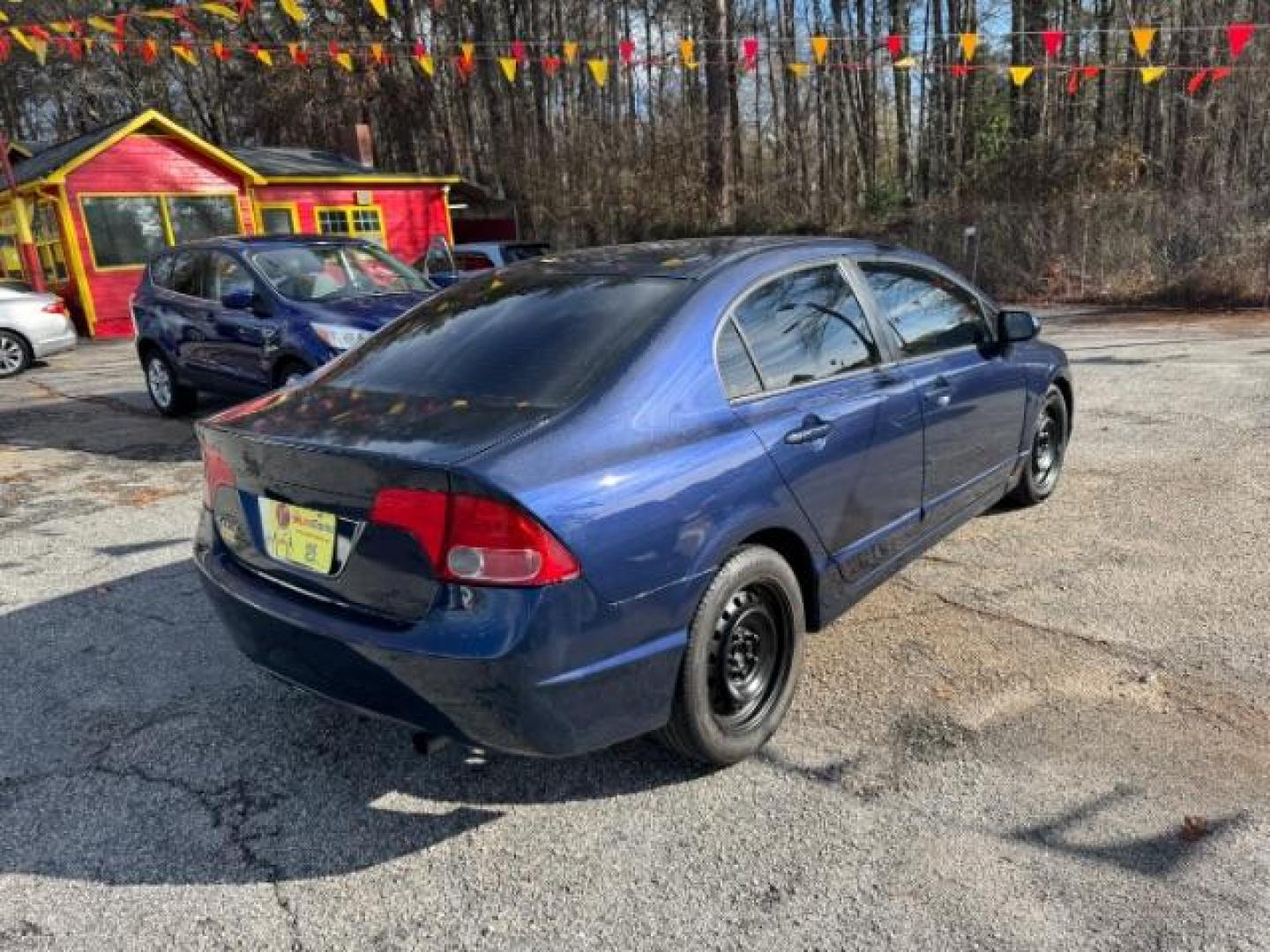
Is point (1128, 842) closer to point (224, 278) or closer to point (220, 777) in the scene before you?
point (220, 777)

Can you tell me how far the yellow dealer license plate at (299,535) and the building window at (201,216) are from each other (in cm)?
1870

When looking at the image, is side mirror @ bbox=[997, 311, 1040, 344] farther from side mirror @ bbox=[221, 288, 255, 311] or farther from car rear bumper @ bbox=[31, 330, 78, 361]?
car rear bumper @ bbox=[31, 330, 78, 361]

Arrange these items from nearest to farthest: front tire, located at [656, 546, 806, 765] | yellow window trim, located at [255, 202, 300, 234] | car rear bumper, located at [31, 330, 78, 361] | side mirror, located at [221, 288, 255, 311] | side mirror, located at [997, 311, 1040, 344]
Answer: front tire, located at [656, 546, 806, 765] < side mirror, located at [997, 311, 1040, 344] < side mirror, located at [221, 288, 255, 311] < car rear bumper, located at [31, 330, 78, 361] < yellow window trim, located at [255, 202, 300, 234]

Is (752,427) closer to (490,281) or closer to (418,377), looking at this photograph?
(418,377)

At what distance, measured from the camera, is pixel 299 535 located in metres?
2.63

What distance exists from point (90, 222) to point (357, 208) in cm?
622

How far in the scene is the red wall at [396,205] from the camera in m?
21.7

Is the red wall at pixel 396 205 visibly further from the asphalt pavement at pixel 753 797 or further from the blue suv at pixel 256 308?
the asphalt pavement at pixel 753 797

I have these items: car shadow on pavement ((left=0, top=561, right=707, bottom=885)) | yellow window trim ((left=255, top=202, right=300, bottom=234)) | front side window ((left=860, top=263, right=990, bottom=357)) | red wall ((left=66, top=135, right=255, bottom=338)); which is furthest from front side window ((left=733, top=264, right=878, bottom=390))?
yellow window trim ((left=255, top=202, right=300, bottom=234))

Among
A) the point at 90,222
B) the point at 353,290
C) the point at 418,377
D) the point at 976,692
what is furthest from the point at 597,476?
the point at 90,222

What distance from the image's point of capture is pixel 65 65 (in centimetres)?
3134

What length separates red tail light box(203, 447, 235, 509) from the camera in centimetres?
290

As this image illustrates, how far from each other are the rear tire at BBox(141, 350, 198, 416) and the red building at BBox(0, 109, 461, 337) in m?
8.62

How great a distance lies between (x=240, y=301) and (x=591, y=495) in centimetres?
615
